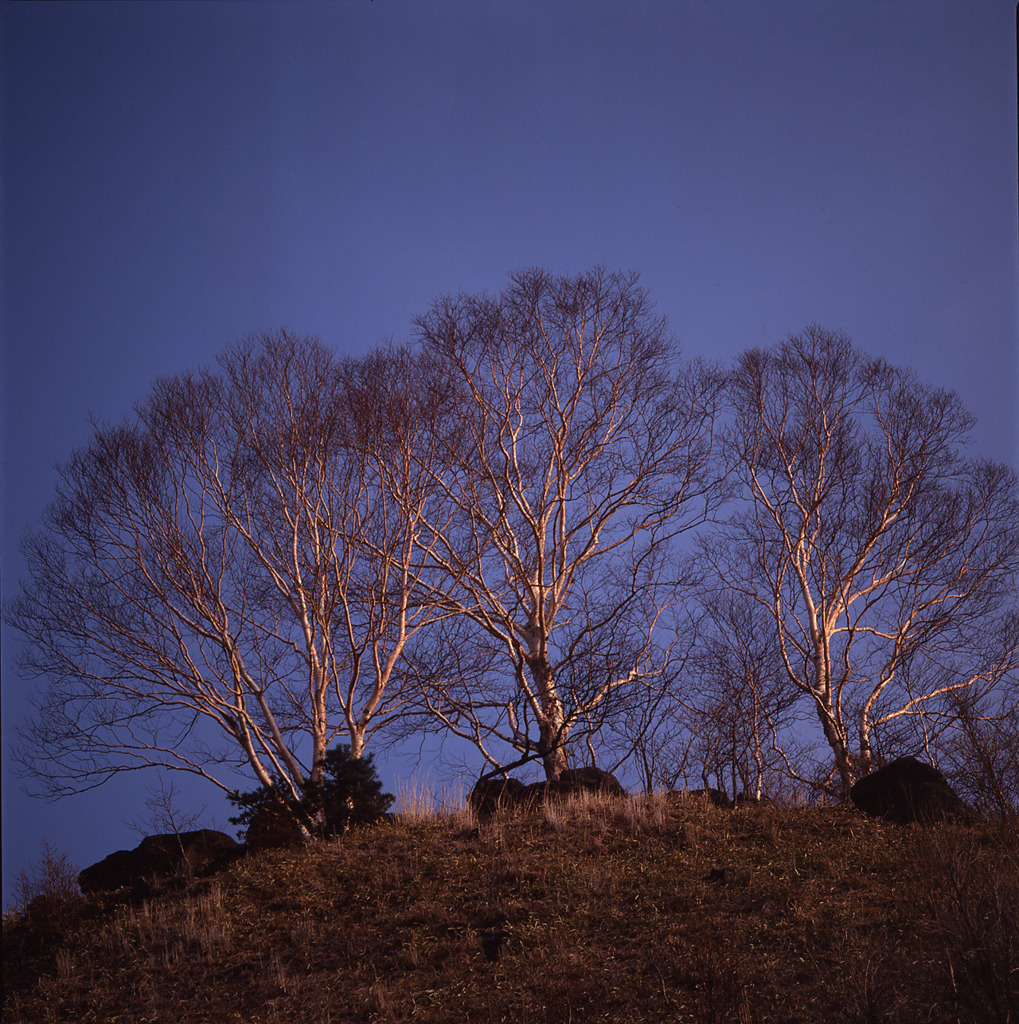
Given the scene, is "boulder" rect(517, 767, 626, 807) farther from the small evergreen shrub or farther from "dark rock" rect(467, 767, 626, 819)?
the small evergreen shrub

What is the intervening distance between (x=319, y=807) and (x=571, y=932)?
5212 mm

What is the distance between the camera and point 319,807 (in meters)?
11.3

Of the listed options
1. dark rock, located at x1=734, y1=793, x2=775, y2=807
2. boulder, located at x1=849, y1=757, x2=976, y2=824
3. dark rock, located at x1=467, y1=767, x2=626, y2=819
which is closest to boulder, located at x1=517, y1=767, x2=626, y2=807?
dark rock, located at x1=467, y1=767, x2=626, y2=819

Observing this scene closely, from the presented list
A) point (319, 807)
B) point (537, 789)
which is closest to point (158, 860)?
point (319, 807)

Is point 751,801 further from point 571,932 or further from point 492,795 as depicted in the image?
point 571,932

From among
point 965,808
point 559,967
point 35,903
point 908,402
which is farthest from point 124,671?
point 908,402

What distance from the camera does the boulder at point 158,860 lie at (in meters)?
10.4

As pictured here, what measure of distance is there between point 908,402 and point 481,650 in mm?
8949

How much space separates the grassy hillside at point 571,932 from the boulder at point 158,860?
0.69m

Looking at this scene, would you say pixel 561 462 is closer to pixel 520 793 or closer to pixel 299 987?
pixel 520 793

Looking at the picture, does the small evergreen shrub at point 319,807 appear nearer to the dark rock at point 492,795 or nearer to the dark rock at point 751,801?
the dark rock at point 492,795

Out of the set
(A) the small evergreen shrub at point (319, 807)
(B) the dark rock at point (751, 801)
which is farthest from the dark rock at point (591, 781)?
Answer: (A) the small evergreen shrub at point (319, 807)

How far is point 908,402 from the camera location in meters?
15.9

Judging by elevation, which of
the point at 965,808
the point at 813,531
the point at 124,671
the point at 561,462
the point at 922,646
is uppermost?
the point at 561,462
